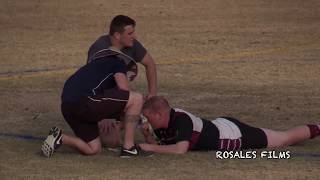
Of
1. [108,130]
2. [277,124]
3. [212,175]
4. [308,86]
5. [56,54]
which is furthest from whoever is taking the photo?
[56,54]

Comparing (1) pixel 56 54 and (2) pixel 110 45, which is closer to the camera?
(2) pixel 110 45

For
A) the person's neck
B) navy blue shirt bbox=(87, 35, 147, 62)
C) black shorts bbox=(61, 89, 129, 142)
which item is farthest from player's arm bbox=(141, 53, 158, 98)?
black shorts bbox=(61, 89, 129, 142)

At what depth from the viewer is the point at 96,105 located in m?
7.07

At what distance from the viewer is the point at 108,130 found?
757 centimetres

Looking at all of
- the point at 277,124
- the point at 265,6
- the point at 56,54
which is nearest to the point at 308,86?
the point at 277,124

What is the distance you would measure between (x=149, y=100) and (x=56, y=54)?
6.96m

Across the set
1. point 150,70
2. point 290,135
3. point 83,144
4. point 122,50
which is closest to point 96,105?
point 83,144

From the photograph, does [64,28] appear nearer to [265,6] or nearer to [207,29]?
[207,29]

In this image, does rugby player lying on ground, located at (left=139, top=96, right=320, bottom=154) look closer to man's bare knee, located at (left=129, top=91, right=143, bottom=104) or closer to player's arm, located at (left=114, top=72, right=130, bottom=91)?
man's bare knee, located at (left=129, top=91, right=143, bottom=104)

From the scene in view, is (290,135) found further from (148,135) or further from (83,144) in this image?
(83,144)

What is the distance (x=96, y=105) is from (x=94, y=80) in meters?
0.22

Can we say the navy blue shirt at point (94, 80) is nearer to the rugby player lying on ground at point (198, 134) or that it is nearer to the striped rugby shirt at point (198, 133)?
the rugby player lying on ground at point (198, 134)

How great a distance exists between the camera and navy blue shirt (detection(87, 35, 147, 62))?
25.0ft

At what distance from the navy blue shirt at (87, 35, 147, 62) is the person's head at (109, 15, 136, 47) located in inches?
5.7
